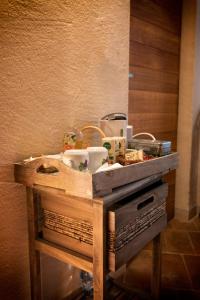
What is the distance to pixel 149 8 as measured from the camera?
2.14 metres

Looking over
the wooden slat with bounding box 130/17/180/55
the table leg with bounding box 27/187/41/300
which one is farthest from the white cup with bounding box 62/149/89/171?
the wooden slat with bounding box 130/17/180/55

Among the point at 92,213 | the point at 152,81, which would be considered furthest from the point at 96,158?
the point at 152,81

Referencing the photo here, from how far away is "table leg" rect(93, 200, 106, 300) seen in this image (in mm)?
869

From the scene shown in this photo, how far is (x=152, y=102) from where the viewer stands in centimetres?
230

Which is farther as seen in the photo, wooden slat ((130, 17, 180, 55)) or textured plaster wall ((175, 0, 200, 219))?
textured plaster wall ((175, 0, 200, 219))

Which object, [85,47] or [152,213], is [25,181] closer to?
[152,213]

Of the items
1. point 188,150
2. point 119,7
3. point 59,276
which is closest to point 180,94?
point 188,150

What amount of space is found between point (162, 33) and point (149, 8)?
0.26 meters

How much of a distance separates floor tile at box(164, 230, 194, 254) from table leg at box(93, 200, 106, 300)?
1380mm

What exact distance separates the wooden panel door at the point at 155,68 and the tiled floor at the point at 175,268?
43cm

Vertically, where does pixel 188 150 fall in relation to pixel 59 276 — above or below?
above

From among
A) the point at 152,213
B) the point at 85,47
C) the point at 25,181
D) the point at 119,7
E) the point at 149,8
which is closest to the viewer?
the point at 25,181

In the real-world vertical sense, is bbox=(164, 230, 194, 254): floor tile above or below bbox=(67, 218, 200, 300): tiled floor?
below

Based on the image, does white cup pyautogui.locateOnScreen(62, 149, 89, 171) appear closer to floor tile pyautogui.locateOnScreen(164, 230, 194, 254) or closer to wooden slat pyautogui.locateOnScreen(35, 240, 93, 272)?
wooden slat pyautogui.locateOnScreen(35, 240, 93, 272)
